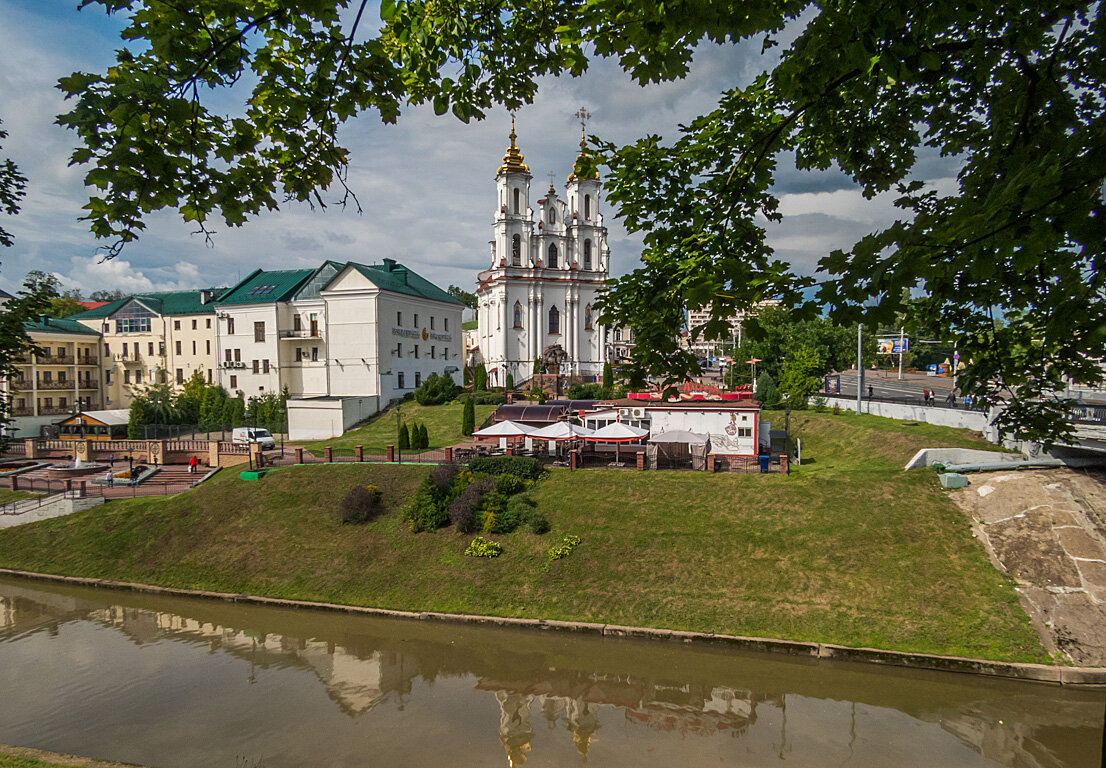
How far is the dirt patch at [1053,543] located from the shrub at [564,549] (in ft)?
40.7

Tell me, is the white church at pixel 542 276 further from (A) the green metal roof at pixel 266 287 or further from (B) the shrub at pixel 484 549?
(B) the shrub at pixel 484 549

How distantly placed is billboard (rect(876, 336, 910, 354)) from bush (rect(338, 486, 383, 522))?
5285 cm

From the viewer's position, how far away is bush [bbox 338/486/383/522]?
20594mm

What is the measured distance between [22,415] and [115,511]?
32.2 metres

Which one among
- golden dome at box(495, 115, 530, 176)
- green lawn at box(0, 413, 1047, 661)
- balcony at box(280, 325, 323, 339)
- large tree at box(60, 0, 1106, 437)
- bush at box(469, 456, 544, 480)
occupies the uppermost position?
golden dome at box(495, 115, 530, 176)

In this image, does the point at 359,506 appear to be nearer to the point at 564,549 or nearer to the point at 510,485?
the point at 510,485

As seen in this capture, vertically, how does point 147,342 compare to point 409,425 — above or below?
above

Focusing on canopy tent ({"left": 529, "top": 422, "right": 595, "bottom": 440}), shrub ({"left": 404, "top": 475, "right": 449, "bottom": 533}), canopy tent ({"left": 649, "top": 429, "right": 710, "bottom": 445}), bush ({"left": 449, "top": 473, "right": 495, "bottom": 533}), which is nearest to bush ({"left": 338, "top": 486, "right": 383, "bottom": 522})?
shrub ({"left": 404, "top": 475, "right": 449, "bottom": 533})

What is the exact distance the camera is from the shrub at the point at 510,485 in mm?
21031

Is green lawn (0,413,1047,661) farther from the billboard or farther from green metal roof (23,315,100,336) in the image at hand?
the billboard

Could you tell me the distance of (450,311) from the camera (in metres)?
53.4

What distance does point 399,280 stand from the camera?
48969 millimetres

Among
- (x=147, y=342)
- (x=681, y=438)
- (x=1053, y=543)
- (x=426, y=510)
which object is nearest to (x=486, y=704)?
(x=426, y=510)

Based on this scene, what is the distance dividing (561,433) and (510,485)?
4.08 meters
